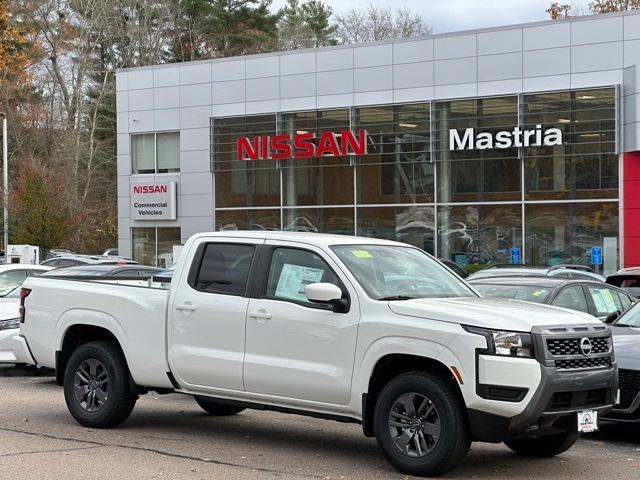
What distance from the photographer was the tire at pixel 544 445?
8.85 meters

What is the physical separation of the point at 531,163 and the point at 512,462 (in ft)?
92.2

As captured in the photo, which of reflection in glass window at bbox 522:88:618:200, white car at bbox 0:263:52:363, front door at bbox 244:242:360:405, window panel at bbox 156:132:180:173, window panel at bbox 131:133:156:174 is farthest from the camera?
window panel at bbox 131:133:156:174

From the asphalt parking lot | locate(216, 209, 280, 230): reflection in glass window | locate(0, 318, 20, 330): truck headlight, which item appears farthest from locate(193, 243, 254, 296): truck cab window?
locate(216, 209, 280, 230): reflection in glass window

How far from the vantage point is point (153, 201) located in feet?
144

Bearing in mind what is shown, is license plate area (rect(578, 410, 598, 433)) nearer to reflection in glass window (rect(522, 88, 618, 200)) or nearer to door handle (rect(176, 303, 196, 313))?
door handle (rect(176, 303, 196, 313))

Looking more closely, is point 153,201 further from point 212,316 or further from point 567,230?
point 212,316

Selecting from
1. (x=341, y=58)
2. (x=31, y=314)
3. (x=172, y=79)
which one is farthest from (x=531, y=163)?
(x=31, y=314)

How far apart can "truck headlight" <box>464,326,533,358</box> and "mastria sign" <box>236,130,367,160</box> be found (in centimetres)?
3140

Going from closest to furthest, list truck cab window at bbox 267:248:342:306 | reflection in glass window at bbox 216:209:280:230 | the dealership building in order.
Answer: truck cab window at bbox 267:248:342:306 < the dealership building < reflection in glass window at bbox 216:209:280:230

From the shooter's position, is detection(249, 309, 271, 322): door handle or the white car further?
the white car

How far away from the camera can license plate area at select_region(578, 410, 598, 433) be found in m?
7.96

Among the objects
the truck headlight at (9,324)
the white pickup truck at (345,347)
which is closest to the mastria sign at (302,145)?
the truck headlight at (9,324)

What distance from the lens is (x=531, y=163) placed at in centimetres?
3603

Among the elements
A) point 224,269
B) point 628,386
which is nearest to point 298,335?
point 224,269
